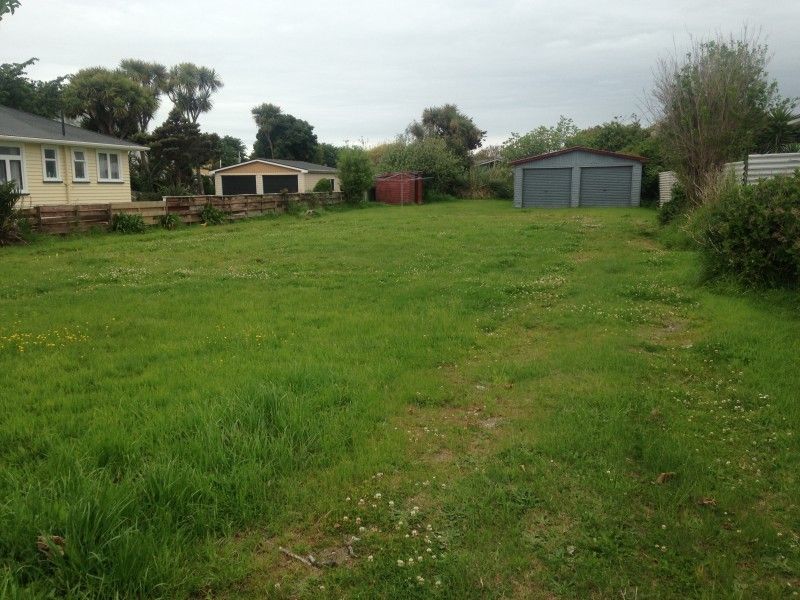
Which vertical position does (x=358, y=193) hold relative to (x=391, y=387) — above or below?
above

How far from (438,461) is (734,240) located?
7.47 m

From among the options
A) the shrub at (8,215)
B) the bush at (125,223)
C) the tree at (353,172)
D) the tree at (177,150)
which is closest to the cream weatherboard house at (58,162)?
the bush at (125,223)

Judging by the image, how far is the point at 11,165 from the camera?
23.9 m

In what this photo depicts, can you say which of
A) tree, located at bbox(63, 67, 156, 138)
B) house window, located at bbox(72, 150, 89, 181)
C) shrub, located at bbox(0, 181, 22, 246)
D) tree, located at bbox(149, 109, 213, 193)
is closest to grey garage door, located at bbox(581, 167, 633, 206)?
house window, located at bbox(72, 150, 89, 181)

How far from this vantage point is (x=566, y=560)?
3.10 meters

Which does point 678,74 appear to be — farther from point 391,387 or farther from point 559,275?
point 391,387

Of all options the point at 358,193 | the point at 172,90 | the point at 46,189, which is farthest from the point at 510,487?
the point at 172,90

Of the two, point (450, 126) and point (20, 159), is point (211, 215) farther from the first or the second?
point (450, 126)

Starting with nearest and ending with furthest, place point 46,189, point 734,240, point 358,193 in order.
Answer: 1. point 734,240
2. point 46,189
3. point 358,193

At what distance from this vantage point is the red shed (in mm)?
42312

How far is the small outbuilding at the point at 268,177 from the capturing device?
43344 millimetres

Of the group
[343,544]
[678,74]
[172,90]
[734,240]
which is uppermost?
[172,90]

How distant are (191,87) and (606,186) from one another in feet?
135

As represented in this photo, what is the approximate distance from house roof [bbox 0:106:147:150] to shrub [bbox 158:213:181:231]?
624 centimetres
